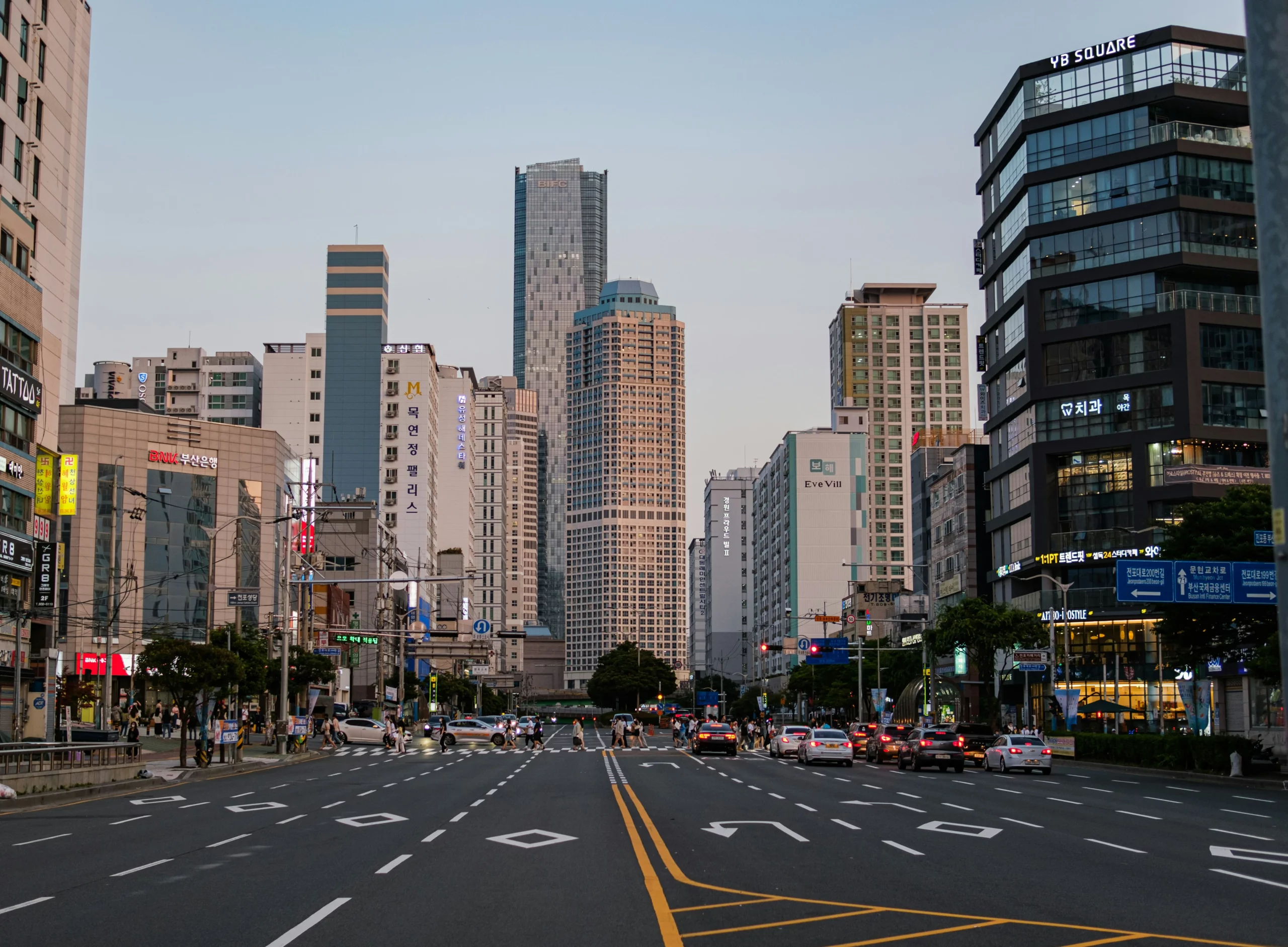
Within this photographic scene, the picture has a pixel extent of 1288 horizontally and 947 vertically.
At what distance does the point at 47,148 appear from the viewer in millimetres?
65250

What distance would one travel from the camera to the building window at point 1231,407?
82.8 metres

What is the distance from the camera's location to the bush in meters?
45.7

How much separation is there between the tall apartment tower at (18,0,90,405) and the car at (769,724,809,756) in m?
38.0

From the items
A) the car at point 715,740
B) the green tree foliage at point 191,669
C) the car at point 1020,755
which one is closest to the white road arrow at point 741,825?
the car at point 1020,755

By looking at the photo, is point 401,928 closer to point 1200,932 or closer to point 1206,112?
point 1200,932

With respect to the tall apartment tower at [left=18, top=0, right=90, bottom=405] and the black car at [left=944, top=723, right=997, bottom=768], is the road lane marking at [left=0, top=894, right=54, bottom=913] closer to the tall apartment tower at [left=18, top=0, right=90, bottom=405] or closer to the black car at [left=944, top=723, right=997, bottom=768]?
the black car at [left=944, top=723, right=997, bottom=768]

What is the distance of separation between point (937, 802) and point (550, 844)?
1329 centimetres

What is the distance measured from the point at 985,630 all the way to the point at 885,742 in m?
15.0

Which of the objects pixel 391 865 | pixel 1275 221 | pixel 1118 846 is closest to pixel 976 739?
pixel 1118 846

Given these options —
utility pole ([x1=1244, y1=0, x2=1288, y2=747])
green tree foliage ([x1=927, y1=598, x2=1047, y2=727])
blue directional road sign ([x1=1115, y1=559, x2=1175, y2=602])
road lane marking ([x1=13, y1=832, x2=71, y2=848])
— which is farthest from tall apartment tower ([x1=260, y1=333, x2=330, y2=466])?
utility pole ([x1=1244, y1=0, x2=1288, y2=747])

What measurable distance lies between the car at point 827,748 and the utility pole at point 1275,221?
49070 millimetres

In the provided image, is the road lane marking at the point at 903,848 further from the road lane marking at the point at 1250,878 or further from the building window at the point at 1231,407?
the building window at the point at 1231,407

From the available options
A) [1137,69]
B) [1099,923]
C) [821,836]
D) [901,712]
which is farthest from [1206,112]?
[1099,923]

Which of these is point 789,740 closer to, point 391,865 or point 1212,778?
point 1212,778
